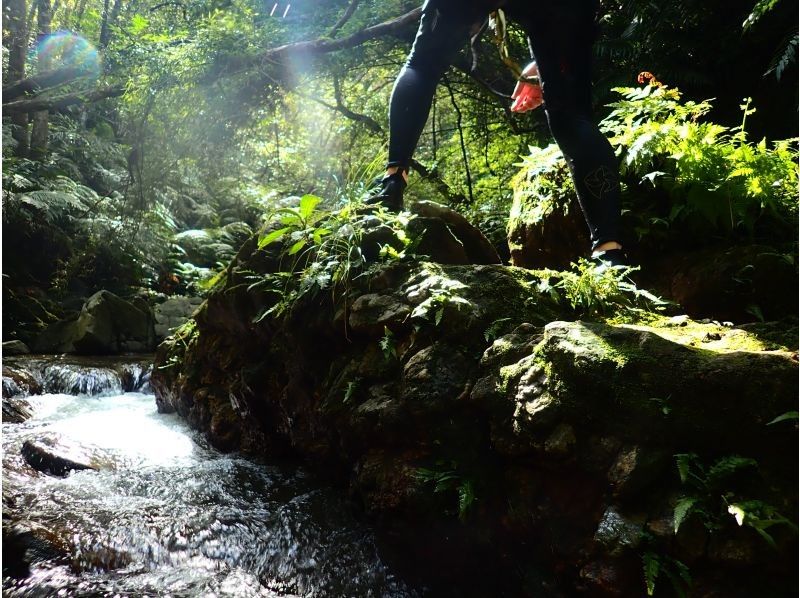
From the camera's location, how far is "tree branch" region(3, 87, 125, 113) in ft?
18.4

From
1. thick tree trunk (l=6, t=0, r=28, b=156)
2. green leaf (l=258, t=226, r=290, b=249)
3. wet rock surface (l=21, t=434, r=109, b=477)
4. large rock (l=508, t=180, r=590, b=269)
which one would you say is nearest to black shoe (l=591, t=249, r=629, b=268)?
large rock (l=508, t=180, r=590, b=269)

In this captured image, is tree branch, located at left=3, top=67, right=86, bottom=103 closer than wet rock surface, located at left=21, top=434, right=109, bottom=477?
No

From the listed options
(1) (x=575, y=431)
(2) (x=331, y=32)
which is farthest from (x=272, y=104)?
(1) (x=575, y=431)

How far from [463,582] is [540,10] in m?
2.53

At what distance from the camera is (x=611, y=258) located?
8.06 ft

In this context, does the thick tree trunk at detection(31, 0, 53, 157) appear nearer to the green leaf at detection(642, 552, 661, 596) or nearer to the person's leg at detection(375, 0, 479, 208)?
the person's leg at detection(375, 0, 479, 208)

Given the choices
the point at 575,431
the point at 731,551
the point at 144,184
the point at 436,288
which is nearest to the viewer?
the point at 731,551

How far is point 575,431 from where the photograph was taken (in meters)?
1.55

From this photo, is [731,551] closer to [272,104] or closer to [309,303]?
[309,303]

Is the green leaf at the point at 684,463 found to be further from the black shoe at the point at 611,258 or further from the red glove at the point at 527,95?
the red glove at the point at 527,95

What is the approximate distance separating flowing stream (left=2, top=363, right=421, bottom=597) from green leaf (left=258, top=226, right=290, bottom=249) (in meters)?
1.32

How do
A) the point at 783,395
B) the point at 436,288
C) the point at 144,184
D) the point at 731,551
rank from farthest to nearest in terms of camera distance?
1. the point at 144,184
2. the point at 436,288
3. the point at 783,395
4. the point at 731,551

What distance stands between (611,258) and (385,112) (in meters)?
5.17

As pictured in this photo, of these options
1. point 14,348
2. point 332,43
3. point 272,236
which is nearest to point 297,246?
point 272,236
